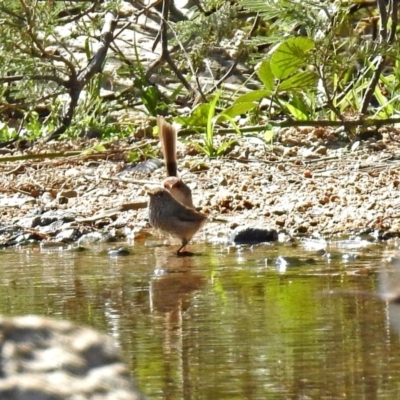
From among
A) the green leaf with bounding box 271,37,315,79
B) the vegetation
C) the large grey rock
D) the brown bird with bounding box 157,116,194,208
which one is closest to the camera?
the large grey rock

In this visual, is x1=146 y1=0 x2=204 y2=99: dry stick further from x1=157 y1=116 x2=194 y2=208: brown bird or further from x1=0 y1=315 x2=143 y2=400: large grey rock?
x1=0 y1=315 x2=143 y2=400: large grey rock

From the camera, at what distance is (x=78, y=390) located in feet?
8.13

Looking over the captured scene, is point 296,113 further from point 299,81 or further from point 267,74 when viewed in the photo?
point 267,74

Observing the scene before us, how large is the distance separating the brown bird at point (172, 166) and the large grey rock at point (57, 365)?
4.62 m

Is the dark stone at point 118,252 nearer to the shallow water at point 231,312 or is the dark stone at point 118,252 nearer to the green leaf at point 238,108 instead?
the shallow water at point 231,312

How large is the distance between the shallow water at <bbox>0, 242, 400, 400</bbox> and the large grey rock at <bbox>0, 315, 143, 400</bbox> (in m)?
0.81

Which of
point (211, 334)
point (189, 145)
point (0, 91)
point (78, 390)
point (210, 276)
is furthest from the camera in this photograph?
point (0, 91)

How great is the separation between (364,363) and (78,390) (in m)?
1.44

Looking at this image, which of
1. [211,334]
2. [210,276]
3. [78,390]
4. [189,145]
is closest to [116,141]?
[189,145]

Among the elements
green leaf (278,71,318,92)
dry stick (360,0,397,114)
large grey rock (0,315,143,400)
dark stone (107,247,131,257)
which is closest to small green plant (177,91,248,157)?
green leaf (278,71,318,92)

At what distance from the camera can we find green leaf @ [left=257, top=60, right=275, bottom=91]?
26.1 feet

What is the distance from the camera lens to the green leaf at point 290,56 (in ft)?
25.1

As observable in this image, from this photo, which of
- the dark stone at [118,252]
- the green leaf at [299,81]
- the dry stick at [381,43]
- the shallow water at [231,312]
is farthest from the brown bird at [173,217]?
the dry stick at [381,43]

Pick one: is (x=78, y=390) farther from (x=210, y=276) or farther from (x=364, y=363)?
(x=210, y=276)
